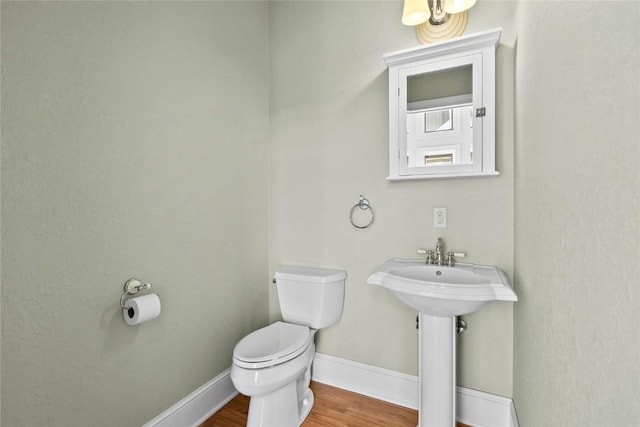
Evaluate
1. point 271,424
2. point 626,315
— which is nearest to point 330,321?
point 271,424

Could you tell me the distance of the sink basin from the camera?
120cm

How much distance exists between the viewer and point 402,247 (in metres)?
1.77

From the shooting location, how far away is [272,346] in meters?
1.68

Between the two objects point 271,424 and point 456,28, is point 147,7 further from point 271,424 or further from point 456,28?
point 271,424

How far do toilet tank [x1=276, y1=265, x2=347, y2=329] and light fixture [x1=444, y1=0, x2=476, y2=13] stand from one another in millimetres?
1577

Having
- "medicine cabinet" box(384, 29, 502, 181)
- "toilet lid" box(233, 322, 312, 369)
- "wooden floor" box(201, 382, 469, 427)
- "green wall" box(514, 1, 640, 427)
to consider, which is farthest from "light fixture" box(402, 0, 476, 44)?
"wooden floor" box(201, 382, 469, 427)

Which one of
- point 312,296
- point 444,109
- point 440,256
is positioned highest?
point 444,109

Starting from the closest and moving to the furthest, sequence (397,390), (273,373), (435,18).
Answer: (273,373), (435,18), (397,390)

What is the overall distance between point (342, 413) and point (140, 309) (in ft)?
4.07

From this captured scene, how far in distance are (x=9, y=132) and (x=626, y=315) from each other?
1.62 metres

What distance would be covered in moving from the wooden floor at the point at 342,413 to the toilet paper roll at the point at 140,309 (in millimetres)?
797

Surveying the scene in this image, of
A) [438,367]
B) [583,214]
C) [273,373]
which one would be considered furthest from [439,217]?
[273,373]

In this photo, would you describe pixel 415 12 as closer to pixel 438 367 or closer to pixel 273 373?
pixel 438 367

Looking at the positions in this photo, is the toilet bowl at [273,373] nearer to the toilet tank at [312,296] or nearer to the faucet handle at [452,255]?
the toilet tank at [312,296]
